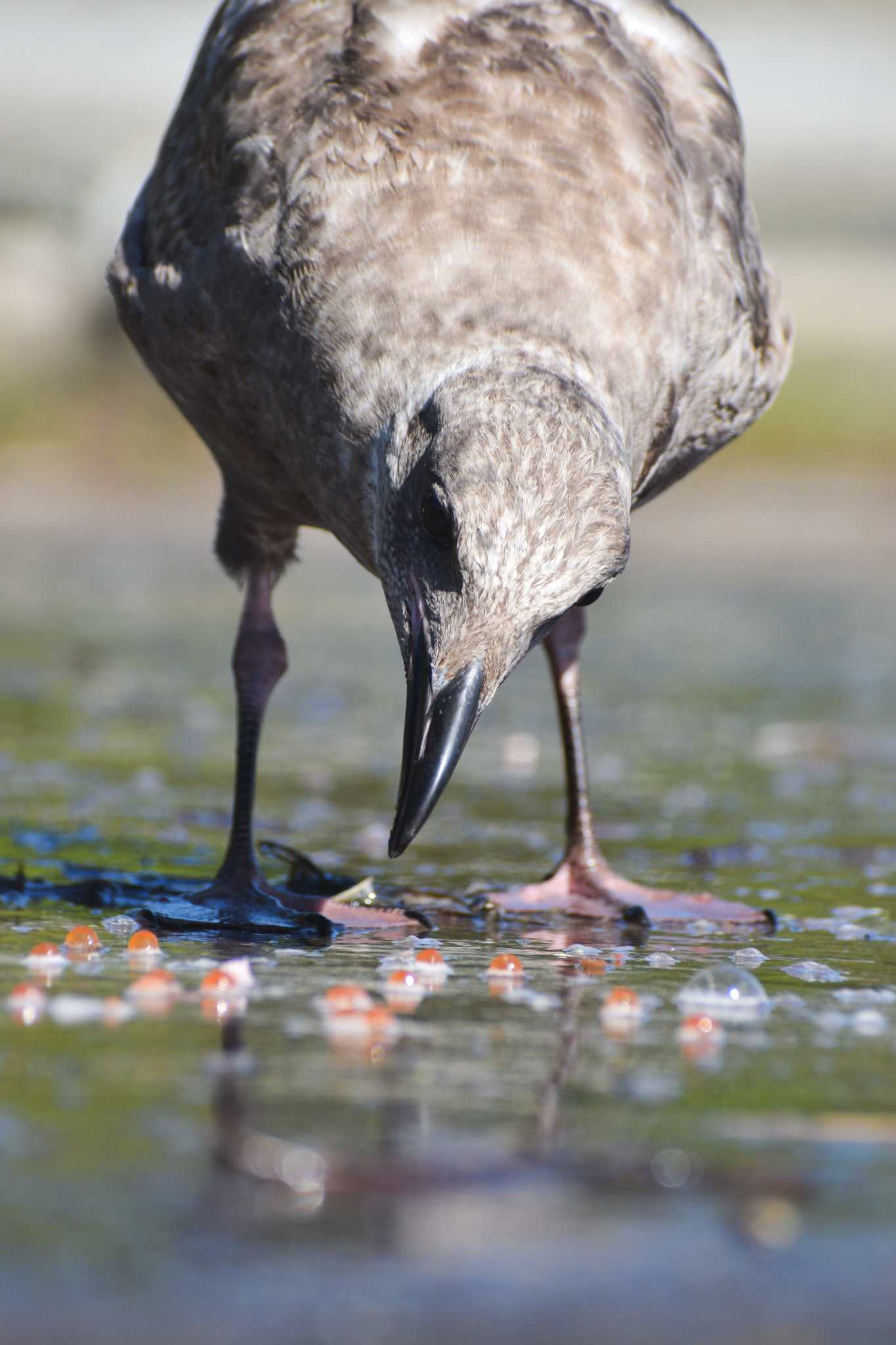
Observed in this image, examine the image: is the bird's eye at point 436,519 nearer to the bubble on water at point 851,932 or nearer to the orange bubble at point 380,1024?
the orange bubble at point 380,1024

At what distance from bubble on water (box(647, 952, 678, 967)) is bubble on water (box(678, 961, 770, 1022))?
0.36 metres

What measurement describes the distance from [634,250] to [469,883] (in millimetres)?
1671

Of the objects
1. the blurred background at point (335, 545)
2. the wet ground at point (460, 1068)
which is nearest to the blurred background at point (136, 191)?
the blurred background at point (335, 545)

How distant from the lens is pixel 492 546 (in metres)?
3.76

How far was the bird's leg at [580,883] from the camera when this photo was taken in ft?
16.4

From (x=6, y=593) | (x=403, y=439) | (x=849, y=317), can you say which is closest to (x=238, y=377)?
(x=403, y=439)

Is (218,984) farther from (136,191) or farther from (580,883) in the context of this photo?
(136,191)

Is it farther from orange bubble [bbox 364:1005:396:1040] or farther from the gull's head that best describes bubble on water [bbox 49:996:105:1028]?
the gull's head

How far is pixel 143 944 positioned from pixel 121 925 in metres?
0.45

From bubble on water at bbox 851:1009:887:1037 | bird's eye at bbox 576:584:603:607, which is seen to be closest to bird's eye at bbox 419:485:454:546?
bird's eye at bbox 576:584:603:607

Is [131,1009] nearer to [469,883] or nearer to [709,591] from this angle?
[469,883]

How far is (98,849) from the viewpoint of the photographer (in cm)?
554

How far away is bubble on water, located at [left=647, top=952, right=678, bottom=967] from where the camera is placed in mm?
4113

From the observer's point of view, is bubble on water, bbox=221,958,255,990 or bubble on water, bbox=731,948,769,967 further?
bubble on water, bbox=731,948,769,967
